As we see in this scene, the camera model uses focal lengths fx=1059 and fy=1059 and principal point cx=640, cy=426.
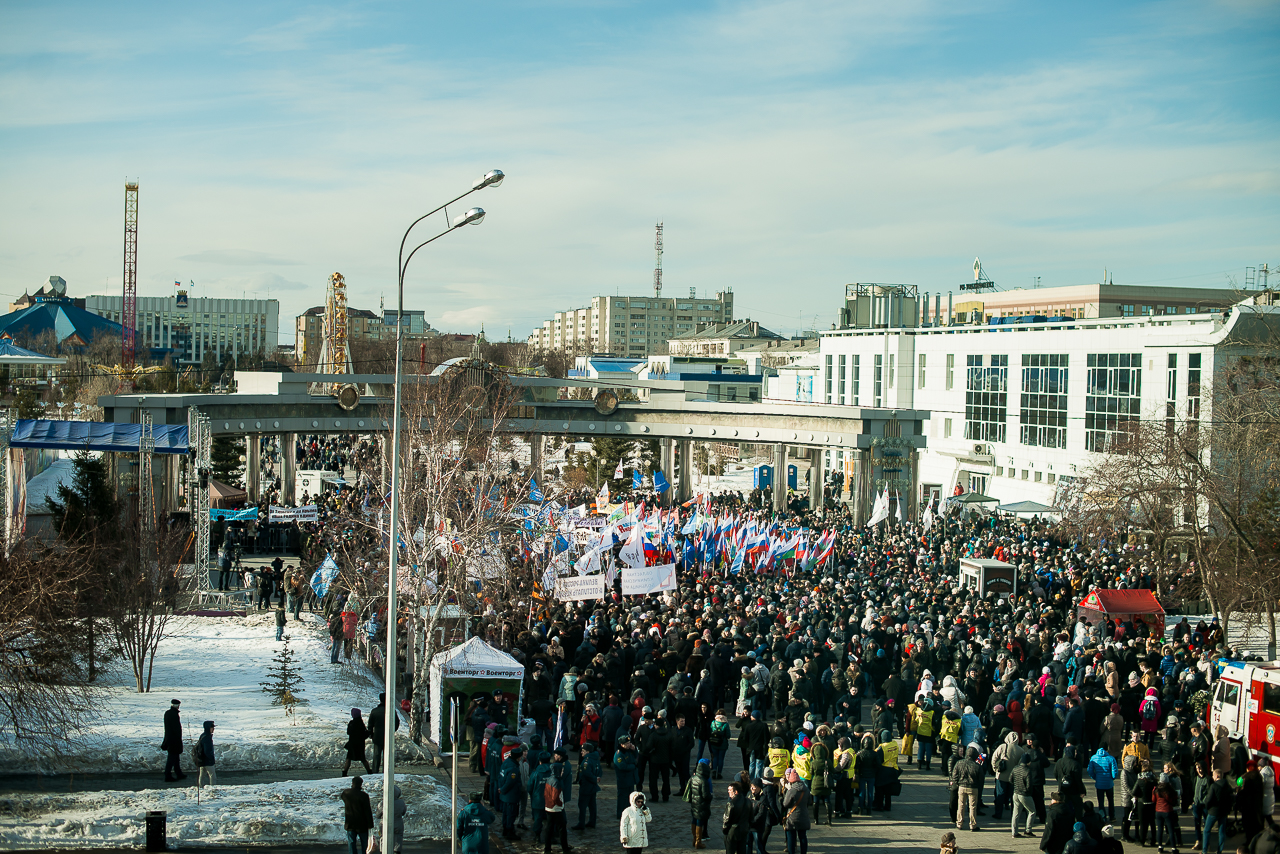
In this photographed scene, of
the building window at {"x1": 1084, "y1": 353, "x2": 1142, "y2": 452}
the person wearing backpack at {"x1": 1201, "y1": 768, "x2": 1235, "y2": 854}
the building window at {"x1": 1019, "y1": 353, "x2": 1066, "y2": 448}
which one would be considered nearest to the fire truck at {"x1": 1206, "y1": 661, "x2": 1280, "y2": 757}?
the person wearing backpack at {"x1": 1201, "y1": 768, "x2": 1235, "y2": 854}

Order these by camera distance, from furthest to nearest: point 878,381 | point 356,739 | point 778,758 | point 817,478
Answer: point 878,381
point 817,478
point 356,739
point 778,758

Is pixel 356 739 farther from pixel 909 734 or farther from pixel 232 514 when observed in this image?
pixel 232 514

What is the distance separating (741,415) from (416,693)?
31874 mm

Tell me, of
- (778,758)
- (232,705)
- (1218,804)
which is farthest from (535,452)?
(1218,804)

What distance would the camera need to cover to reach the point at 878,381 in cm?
5678

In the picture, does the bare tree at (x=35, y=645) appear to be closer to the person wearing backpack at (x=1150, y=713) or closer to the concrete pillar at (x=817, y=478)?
the person wearing backpack at (x=1150, y=713)

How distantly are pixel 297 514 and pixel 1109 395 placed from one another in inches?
1208

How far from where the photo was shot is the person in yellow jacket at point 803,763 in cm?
1305

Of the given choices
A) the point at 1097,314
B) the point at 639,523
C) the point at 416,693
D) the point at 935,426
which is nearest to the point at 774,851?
the point at 416,693

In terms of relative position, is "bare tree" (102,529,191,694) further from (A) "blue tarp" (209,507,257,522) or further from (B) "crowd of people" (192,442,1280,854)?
(A) "blue tarp" (209,507,257,522)

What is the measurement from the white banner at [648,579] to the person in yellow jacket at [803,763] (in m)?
9.35

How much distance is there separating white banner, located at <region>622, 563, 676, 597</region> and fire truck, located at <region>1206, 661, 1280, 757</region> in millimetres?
10764

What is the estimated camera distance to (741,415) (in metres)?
47.9

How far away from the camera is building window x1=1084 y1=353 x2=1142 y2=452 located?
4025cm
